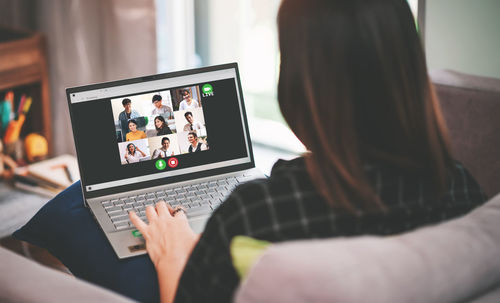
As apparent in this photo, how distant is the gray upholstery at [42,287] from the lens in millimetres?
734

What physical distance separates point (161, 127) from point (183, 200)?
0.60 ft

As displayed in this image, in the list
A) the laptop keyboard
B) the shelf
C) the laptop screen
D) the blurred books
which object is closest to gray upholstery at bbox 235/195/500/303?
the laptop keyboard

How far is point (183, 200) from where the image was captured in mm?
1215

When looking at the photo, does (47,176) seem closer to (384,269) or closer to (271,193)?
(271,193)

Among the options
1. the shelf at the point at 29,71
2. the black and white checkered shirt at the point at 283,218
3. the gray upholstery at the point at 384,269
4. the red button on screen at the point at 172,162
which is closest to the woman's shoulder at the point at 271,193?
the black and white checkered shirt at the point at 283,218

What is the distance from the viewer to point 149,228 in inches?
39.2

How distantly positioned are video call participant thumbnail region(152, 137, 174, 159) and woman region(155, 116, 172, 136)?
1cm

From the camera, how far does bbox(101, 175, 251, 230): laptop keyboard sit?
1157mm

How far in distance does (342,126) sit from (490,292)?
11.8 inches

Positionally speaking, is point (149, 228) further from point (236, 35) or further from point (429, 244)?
point (236, 35)

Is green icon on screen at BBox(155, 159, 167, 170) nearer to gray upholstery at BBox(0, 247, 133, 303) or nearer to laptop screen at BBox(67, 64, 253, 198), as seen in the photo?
laptop screen at BBox(67, 64, 253, 198)

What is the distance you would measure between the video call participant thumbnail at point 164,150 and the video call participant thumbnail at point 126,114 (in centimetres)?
8

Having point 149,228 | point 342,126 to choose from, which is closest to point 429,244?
point 342,126

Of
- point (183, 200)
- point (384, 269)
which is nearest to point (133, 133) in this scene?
point (183, 200)
